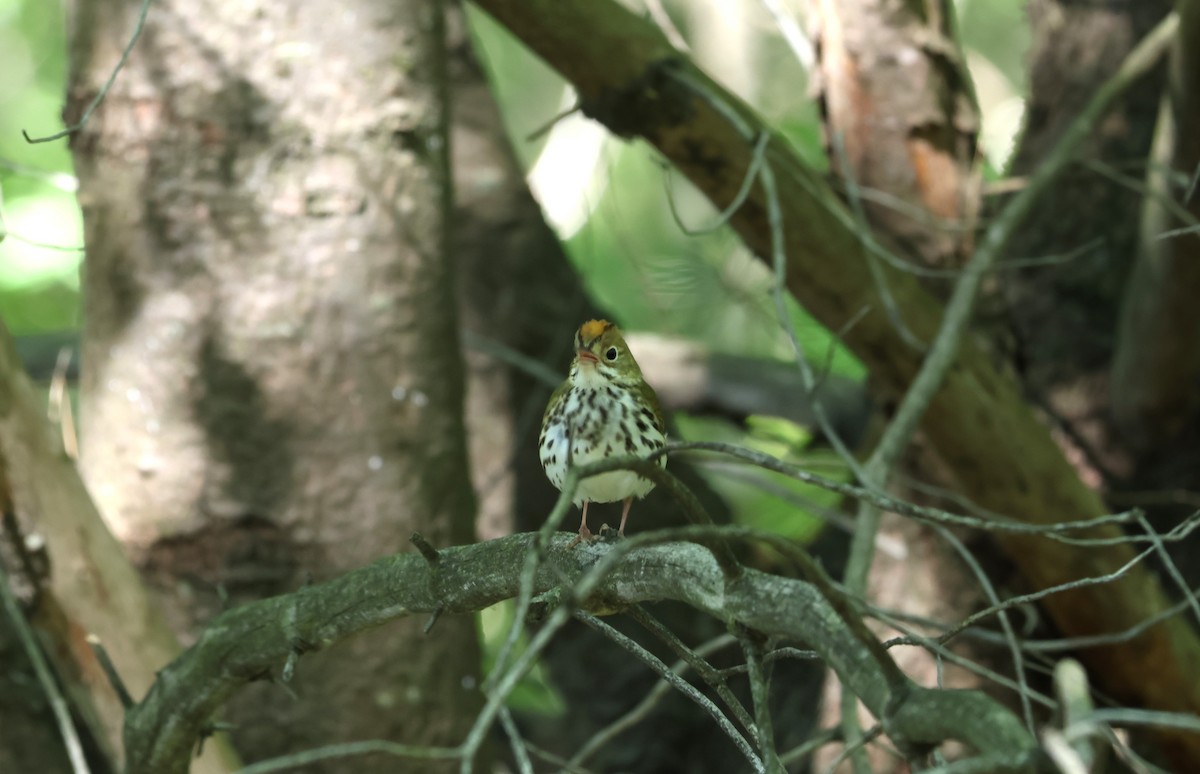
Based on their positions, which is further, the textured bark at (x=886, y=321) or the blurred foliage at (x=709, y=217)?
the blurred foliage at (x=709, y=217)

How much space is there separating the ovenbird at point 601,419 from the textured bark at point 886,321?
0.98 metres

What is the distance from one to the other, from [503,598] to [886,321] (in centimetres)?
195

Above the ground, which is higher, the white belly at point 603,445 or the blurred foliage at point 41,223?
the blurred foliage at point 41,223

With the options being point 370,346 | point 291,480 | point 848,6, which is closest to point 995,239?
point 848,6

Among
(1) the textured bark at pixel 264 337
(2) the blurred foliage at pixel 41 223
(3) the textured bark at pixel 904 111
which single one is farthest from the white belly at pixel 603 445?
(2) the blurred foliage at pixel 41 223

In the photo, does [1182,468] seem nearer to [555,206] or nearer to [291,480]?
[291,480]

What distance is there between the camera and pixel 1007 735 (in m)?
0.94

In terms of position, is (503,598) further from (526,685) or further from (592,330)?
(526,685)

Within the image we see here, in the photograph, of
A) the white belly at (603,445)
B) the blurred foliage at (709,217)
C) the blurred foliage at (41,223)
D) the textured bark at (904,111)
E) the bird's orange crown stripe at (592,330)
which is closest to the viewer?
the white belly at (603,445)

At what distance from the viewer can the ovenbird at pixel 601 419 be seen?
2.03m

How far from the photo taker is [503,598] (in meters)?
1.68

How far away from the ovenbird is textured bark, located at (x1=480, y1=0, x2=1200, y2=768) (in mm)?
983

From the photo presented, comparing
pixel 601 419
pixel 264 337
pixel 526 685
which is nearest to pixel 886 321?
pixel 601 419

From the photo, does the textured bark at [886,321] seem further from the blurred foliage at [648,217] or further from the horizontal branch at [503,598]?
the horizontal branch at [503,598]
